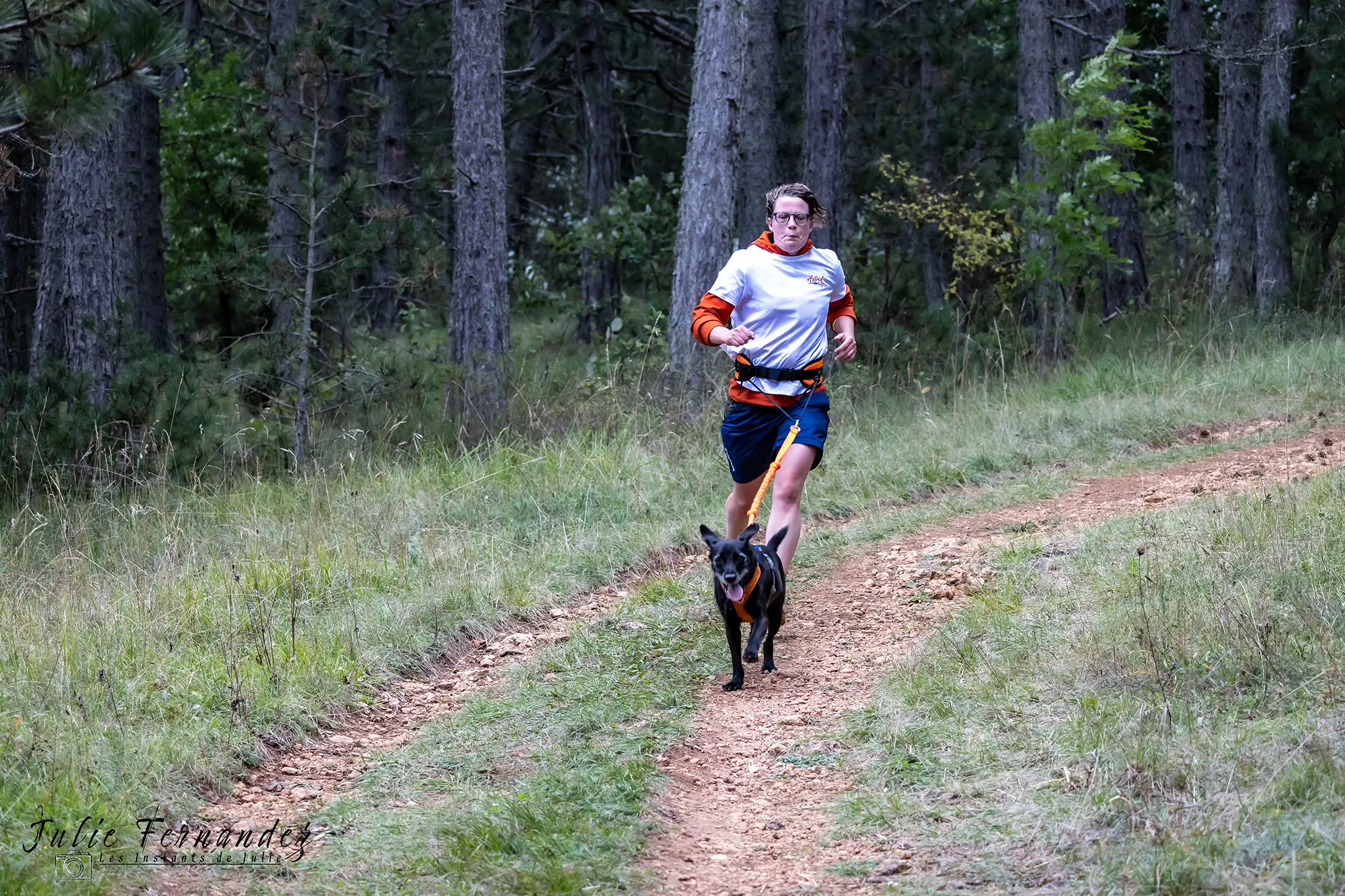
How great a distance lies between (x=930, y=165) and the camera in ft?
73.0

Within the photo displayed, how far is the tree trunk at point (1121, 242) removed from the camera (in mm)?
17203

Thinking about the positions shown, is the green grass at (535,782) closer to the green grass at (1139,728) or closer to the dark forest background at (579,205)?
the green grass at (1139,728)

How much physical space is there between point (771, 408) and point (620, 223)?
14757 millimetres

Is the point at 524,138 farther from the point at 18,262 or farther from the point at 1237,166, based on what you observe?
the point at 1237,166

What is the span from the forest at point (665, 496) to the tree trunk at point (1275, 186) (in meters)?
0.07

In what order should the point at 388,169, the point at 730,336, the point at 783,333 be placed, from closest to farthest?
the point at 730,336
the point at 783,333
the point at 388,169

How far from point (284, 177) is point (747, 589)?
459 inches

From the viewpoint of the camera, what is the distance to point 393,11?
75.0ft

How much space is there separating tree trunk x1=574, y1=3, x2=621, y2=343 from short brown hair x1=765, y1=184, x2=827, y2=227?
49.8 feet

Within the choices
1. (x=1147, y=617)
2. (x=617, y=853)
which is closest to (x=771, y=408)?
(x=1147, y=617)

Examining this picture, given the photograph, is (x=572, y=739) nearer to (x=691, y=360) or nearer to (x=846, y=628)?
(x=846, y=628)

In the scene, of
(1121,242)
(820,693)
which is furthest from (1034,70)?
(820,693)

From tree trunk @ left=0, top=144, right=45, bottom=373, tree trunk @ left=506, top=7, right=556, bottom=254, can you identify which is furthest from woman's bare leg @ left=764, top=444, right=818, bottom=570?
tree trunk @ left=506, top=7, right=556, bottom=254

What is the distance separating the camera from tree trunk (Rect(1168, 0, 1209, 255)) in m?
19.0
